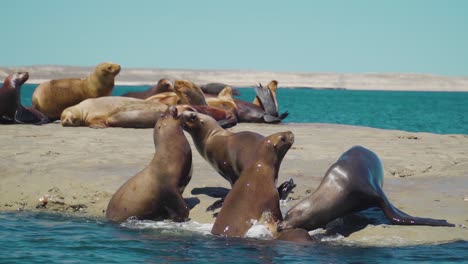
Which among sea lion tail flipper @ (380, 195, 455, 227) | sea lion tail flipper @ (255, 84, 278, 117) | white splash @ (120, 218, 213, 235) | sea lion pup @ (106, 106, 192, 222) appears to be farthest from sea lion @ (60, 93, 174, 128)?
sea lion tail flipper @ (380, 195, 455, 227)

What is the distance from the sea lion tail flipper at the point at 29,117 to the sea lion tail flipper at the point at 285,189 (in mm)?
7358

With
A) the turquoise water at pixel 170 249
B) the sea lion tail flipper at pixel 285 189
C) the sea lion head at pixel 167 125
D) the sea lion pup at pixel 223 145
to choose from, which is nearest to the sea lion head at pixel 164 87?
the sea lion pup at pixel 223 145

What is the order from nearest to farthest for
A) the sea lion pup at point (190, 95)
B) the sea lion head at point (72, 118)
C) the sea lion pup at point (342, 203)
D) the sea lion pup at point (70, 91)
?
the sea lion pup at point (342, 203), the sea lion head at point (72, 118), the sea lion pup at point (190, 95), the sea lion pup at point (70, 91)

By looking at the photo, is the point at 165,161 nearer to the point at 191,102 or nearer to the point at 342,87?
the point at 191,102

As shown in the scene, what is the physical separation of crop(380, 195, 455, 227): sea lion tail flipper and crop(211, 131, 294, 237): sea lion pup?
96 centimetres

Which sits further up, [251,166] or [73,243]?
[251,166]

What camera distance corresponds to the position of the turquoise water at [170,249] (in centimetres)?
743

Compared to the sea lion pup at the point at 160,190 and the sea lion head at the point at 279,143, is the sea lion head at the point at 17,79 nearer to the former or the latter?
the sea lion pup at the point at 160,190

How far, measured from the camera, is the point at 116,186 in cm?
1020

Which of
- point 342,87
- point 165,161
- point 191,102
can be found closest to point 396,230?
point 165,161

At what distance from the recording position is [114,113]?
15.2 m

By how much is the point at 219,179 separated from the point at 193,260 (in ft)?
10.4

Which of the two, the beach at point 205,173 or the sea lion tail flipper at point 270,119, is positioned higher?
the beach at point 205,173

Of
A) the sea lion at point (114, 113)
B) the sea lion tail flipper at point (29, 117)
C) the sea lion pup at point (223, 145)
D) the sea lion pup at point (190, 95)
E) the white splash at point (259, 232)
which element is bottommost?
the sea lion tail flipper at point (29, 117)
